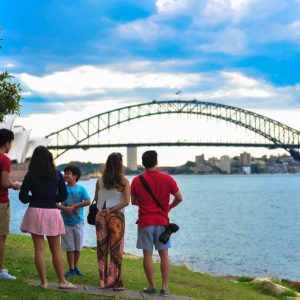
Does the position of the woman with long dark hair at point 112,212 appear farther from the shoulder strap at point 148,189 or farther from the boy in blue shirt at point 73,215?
the boy in blue shirt at point 73,215

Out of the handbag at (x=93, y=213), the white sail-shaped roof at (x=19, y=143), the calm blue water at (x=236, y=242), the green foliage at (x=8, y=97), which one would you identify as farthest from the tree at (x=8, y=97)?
the white sail-shaped roof at (x=19, y=143)

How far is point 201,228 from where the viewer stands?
35625 mm

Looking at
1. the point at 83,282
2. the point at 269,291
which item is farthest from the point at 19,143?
the point at 83,282

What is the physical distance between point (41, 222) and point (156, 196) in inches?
50.7

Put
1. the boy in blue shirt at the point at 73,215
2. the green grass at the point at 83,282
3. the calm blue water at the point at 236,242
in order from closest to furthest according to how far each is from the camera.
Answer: the green grass at the point at 83,282 < the boy in blue shirt at the point at 73,215 < the calm blue water at the point at 236,242

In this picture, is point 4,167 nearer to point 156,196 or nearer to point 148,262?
point 156,196

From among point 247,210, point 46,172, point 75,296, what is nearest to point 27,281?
point 75,296

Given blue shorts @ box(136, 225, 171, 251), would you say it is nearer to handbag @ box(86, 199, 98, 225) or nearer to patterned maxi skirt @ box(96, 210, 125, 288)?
patterned maxi skirt @ box(96, 210, 125, 288)

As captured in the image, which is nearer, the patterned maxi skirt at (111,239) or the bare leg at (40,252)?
the bare leg at (40,252)

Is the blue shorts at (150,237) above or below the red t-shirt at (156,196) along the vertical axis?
below

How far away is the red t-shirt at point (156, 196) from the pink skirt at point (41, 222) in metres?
0.96

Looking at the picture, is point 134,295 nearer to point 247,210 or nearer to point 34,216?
point 34,216

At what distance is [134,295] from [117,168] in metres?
1.44

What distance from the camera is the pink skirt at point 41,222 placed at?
6.74 meters
